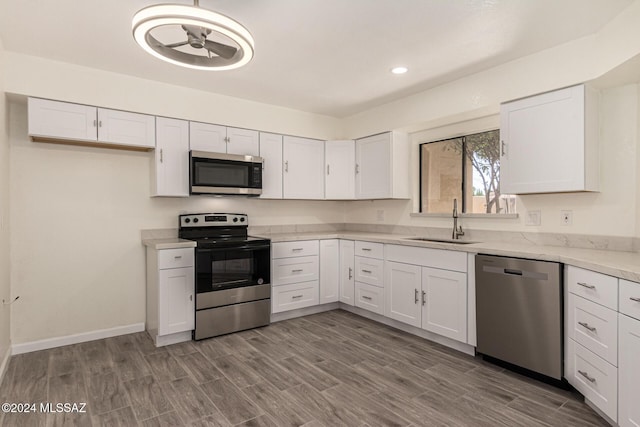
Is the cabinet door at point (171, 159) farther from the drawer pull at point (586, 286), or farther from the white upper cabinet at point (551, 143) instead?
the drawer pull at point (586, 286)

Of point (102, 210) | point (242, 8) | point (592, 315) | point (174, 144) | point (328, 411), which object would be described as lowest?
point (328, 411)

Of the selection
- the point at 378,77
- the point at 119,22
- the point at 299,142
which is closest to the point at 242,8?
the point at 119,22

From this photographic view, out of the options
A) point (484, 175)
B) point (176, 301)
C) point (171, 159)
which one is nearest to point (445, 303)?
point (484, 175)

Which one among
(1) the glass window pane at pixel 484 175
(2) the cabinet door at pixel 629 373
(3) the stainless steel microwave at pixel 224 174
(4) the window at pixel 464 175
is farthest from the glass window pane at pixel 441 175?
(2) the cabinet door at pixel 629 373

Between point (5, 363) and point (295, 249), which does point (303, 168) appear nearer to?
point (295, 249)

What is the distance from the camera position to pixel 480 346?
8.98 feet

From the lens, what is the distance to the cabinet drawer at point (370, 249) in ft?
11.9

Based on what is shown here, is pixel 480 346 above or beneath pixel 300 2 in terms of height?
beneath

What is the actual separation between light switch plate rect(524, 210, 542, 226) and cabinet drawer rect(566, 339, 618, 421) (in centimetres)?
107

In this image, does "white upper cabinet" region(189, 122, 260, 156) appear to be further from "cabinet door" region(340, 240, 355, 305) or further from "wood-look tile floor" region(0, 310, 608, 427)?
"wood-look tile floor" region(0, 310, 608, 427)

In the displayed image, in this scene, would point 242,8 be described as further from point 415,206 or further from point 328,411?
point 415,206

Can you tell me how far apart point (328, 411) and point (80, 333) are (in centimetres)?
249

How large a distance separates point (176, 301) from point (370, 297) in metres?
1.91

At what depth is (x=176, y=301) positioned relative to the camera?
3123 mm
